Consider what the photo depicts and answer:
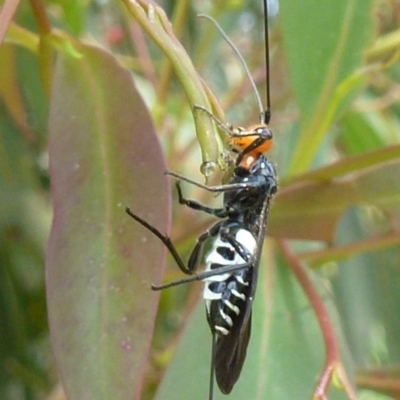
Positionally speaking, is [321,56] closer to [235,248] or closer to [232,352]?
[235,248]

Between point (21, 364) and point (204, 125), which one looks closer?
point (204, 125)

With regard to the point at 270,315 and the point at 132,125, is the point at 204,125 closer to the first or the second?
the point at 132,125

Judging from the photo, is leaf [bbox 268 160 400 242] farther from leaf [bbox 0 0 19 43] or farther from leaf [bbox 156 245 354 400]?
leaf [bbox 0 0 19 43]

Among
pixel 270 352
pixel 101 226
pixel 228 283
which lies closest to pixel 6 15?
pixel 101 226

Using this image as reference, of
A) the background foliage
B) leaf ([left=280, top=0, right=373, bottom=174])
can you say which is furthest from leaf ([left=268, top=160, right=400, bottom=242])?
leaf ([left=280, top=0, right=373, bottom=174])

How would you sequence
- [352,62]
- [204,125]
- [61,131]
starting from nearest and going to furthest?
[204,125]
[61,131]
[352,62]

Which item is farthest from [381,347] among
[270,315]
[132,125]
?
[132,125]
